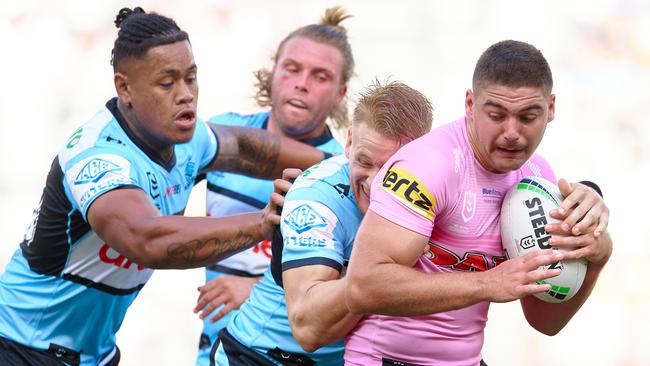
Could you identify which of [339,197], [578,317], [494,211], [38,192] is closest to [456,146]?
[494,211]

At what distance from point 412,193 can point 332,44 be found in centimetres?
280

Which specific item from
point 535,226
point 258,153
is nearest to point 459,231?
point 535,226

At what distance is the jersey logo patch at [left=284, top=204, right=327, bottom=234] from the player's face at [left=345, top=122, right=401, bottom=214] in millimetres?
173

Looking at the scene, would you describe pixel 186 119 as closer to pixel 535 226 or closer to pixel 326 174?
pixel 326 174

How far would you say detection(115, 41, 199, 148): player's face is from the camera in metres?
4.14

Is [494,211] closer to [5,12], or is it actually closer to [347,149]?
[347,149]

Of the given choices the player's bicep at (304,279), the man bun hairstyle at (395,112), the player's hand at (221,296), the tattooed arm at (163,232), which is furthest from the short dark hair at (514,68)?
the player's hand at (221,296)

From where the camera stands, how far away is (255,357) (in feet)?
12.3

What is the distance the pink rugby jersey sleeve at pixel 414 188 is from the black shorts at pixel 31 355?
167 centimetres

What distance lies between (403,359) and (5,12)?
6.84 metres

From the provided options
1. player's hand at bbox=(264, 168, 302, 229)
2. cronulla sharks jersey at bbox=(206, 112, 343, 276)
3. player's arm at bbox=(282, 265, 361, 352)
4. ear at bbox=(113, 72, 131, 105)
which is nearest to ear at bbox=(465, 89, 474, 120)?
player's arm at bbox=(282, 265, 361, 352)

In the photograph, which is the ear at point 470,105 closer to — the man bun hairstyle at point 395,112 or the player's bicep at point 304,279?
the man bun hairstyle at point 395,112

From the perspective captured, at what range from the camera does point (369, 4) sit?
9.36 meters

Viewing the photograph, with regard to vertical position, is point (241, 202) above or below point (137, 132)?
below
